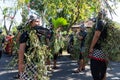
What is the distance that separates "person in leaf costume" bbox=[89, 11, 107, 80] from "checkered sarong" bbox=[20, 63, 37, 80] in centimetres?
183

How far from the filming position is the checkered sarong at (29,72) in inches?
216

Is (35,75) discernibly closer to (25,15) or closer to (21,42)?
(21,42)

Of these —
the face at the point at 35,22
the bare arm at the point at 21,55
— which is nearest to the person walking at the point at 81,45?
the face at the point at 35,22

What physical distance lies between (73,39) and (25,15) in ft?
32.1

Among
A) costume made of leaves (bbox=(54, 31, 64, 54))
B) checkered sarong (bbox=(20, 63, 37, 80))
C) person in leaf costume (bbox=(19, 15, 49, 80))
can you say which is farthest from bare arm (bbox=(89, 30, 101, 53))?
costume made of leaves (bbox=(54, 31, 64, 54))

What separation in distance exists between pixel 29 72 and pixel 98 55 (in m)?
2.00

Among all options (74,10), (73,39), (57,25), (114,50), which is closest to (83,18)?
(74,10)

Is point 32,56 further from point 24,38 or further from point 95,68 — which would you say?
point 95,68

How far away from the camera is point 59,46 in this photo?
1273 cm

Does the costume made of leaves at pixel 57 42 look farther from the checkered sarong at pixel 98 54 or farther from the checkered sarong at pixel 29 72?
the checkered sarong at pixel 29 72

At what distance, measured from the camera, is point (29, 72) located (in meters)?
5.47

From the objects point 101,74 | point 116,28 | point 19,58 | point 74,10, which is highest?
point 74,10

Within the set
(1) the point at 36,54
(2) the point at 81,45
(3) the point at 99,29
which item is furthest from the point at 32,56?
(2) the point at 81,45

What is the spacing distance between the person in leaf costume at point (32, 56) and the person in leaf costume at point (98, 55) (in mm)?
1696
